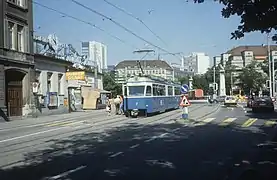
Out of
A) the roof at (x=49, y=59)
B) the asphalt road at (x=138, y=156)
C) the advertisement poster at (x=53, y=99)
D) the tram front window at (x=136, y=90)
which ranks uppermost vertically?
the roof at (x=49, y=59)

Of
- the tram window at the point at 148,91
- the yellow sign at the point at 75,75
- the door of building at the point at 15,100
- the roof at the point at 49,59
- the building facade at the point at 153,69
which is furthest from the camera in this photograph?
the building facade at the point at 153,69

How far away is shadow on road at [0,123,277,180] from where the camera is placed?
9516 millimetres

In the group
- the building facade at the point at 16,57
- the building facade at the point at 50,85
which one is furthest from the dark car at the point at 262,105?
the building facade at the point at 16,57

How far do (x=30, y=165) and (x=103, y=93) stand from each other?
157 ft

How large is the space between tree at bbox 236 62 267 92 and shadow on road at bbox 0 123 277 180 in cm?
9247

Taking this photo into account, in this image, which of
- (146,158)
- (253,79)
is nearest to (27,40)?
(146,158)

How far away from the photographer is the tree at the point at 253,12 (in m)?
8.16

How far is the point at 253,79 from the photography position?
10662cm

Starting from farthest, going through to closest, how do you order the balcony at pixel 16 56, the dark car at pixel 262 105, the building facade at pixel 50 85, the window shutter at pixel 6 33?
the building facade at pixel 50 85
the dark car at pixel 262 105
the window shutter at pixel 6 33
the balcony at pixel 16 56

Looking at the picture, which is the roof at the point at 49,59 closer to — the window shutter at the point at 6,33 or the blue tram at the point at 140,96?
the window shutter at the point at 6,33

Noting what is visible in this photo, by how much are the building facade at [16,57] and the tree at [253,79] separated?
3132 inches

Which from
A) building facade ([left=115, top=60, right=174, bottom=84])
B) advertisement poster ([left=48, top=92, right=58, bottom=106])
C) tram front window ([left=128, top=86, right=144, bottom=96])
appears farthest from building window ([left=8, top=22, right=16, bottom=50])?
building facade ([left=115, top=60, right=174, bottom=84])

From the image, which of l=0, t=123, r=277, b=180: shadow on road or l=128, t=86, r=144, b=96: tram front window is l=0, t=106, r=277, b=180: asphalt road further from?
l=128, t=86, r=144, b=96: tram front window

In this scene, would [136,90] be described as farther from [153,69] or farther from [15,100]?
[153,69]
